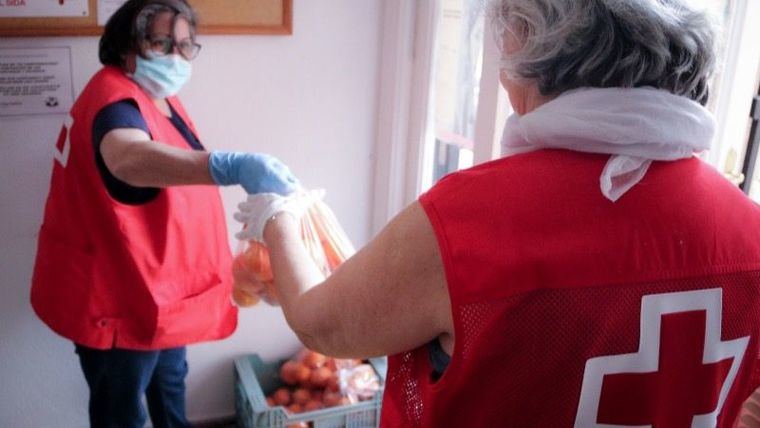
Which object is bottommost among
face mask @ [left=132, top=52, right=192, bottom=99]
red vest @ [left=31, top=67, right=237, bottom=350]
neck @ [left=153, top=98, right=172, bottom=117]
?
red vest @ [left=31, top=67, right=237, bottom=350]

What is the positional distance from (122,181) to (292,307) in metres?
0.73

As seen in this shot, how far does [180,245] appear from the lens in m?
1.67

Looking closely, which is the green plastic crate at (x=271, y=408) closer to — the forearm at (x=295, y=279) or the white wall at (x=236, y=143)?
the white wall at (x=236, y=143)

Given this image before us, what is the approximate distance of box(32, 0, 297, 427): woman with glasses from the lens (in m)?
1.50

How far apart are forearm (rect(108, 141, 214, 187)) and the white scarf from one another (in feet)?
2.79

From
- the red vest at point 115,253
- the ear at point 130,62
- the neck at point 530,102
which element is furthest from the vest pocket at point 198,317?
the neck at point 530,102

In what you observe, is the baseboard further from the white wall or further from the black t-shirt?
the black t-shirt

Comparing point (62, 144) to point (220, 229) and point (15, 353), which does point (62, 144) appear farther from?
point (15, 353)

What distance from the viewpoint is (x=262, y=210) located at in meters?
1.27

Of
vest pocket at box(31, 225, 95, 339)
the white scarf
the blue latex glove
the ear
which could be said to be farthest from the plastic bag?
the white scarf

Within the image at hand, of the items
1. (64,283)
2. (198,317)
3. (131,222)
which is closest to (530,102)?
(131,222)

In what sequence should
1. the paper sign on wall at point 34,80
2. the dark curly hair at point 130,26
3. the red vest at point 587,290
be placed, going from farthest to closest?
the paper sign on wall at point 34,80 < the dark curly hair at point 130,26 < the red vest at point 587,290

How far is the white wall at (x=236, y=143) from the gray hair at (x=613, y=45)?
136 cm

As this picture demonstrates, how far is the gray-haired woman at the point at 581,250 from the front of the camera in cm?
77
